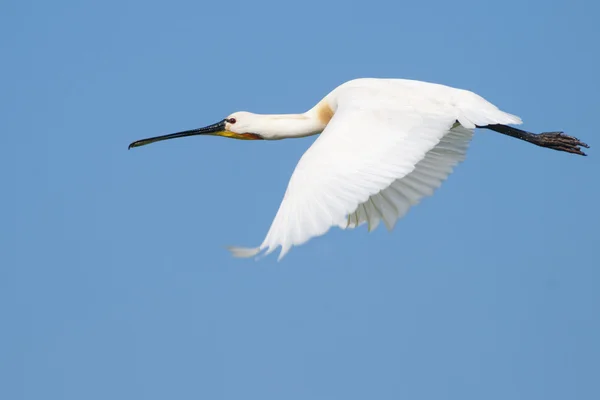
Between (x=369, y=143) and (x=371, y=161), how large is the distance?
1.49 ft

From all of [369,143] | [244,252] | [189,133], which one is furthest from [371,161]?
[189,133]

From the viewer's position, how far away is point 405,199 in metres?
15.6

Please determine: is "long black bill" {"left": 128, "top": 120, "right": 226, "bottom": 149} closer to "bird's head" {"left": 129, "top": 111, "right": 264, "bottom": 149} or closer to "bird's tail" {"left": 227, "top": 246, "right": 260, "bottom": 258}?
"bird's head" {"left": 129, "top": 111, "right": 264, "bottom": 149}

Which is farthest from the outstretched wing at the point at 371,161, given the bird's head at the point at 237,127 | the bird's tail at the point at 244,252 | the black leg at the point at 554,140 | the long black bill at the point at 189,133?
the long black bill at the point at 189,133

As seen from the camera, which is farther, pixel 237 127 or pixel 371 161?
pixel 237 127

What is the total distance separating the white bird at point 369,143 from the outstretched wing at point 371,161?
1 cm

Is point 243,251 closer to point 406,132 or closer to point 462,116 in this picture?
point 406,132

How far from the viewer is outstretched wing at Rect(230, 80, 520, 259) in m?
11.8

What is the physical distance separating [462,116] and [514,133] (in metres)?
1.99

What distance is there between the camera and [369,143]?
13.1 metres

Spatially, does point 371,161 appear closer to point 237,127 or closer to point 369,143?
point 369,143

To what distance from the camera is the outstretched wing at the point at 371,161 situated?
1176cm

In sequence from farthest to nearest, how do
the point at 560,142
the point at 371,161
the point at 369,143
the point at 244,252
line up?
1. the point at 560,142
2. the point at 369,143
3. the point at 371,161
4. the point at 244,252

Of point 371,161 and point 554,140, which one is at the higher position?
point 554,140
